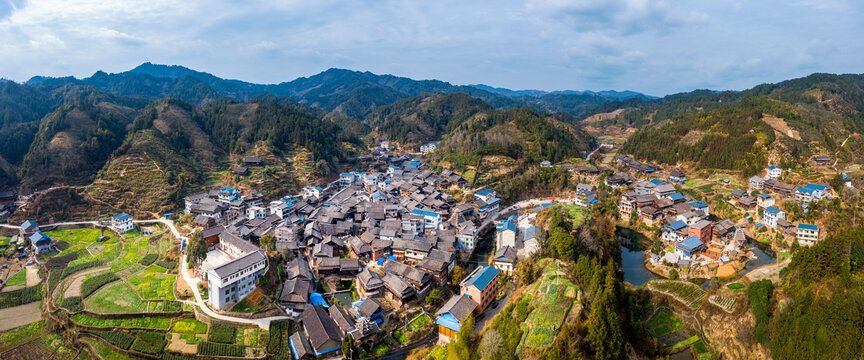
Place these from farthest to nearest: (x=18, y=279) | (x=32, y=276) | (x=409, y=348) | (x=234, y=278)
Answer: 1. (x=32, y=276)
2. (x=18, y=279)
3. (x=234, y=278)
4. (x=409, y=348)

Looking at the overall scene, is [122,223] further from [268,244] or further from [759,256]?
[759,256]

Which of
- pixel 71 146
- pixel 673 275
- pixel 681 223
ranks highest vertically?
pixel 71 146

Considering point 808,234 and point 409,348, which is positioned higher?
point 808,234

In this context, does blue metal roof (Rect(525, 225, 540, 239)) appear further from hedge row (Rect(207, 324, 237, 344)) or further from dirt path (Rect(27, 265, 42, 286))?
dirt path (Rect(27, 265, 42, 286))

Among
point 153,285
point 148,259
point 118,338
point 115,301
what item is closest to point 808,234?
point 118,338

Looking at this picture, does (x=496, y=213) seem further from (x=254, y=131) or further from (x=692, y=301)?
(x=254, y=131)

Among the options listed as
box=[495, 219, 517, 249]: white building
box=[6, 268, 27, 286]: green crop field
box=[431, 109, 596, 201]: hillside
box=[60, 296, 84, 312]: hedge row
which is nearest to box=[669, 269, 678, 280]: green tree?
box=[495, 219, 517, 249]: white building

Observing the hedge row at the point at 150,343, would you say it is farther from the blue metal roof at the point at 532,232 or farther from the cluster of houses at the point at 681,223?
the cluster of houses at the point at 681,223
